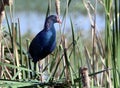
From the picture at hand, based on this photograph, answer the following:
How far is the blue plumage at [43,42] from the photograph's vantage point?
2369 mm

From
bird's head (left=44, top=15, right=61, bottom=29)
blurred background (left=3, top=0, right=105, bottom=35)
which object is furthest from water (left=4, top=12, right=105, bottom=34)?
bird's head (left=44, top=15, right=61, bottom=29)

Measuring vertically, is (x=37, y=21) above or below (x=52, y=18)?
below

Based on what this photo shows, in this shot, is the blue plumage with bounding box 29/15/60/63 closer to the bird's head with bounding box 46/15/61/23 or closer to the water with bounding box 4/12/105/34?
the bird's head with bounding box 46/15/61/23

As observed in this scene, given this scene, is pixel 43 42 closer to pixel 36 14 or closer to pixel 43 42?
pixel 43 42

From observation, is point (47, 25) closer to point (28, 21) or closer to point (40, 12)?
point (28, 21)

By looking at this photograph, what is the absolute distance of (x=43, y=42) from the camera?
2.39 metres

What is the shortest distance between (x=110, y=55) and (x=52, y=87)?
1.38 feet

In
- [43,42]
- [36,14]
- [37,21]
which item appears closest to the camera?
[43,42]

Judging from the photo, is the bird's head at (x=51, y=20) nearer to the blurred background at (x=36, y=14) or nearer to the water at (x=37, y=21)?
the water at (x=37, y=21)

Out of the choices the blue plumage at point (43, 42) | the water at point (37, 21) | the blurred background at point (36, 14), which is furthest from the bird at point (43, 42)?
the blurred background at point (36, 14)

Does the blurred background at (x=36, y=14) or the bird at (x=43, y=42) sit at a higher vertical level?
the bird at (x=43, y=42)

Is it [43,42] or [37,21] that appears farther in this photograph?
[37,21]

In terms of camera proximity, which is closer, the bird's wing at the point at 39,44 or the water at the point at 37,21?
the bird's wing at the point at 39,44

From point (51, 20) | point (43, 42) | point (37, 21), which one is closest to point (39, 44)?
point (43, 42)
